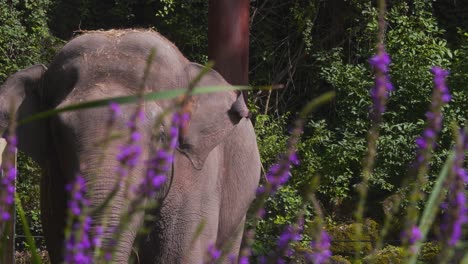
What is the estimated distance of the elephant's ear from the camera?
5.38m

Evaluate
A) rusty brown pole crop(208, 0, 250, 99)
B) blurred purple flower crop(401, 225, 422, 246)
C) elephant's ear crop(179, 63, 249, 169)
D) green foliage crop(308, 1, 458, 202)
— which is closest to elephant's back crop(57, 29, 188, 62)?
elephant's ear crop(179, 63, 249, 169)

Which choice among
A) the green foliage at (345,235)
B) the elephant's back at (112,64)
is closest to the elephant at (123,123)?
the elephant's back at (112,64)

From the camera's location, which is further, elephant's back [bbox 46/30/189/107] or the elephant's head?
the elephant's head

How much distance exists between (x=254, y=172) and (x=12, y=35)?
18.1ft

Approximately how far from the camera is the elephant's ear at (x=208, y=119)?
5375mm

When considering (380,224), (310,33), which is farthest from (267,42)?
(380,224)

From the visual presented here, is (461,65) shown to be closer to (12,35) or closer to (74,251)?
(12,35)

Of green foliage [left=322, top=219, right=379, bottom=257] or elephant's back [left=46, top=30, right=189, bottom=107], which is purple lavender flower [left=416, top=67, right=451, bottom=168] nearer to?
elephant's back [left=46, top=30, right=189, bottom=107]

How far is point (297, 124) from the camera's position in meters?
1.73

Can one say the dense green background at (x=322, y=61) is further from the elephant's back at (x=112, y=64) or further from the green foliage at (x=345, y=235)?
the elephant's back at (x=112, y=64)

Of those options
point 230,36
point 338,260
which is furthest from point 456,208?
point 338,260

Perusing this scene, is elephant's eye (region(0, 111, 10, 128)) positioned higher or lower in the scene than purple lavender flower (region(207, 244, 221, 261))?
lower

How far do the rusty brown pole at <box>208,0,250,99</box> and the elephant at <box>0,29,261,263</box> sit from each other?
9.22 feet

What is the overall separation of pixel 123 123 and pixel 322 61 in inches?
315
